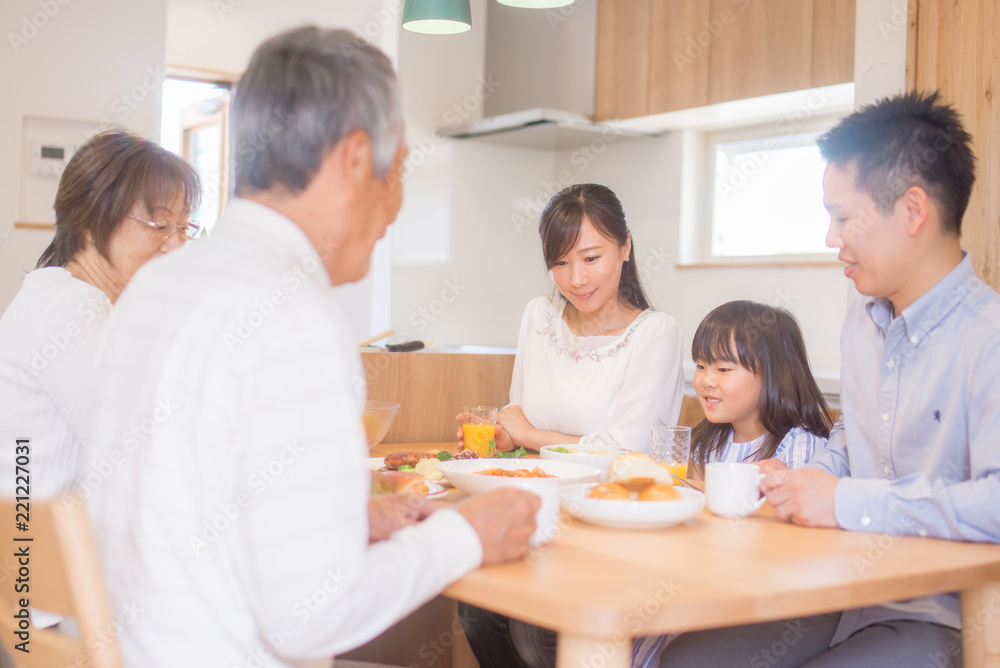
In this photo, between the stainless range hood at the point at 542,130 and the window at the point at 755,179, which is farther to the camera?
the stainless range hood at the point at 542,130

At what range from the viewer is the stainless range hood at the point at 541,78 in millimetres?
3844

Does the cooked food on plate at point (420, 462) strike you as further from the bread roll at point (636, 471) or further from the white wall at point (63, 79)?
the white wall at point (63, 79)

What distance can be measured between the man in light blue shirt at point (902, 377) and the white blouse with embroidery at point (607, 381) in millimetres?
676

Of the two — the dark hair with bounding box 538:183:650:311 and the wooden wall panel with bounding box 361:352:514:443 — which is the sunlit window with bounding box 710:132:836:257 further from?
the wooden wall panel with bounding box 361:352:514:443

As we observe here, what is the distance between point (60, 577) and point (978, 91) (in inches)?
75.9

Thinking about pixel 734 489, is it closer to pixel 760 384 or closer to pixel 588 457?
pixel 588 457

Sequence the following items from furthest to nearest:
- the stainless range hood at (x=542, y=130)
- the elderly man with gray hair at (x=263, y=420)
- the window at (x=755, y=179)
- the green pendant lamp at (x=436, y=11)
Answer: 1. the stainless range hood at (x=542, y=130)
2. the window at (x=755, y=179)
3. the green pendant lamp at (x=436, y=11)
4. the elderly man with gray hair at (x=263, y=420)

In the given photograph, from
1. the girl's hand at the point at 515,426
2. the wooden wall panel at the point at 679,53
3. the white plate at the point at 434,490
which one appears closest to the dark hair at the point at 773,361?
the girl's hand at the point at 515,426

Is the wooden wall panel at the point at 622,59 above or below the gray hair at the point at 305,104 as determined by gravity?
above

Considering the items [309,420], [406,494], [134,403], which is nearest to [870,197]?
[406,494]

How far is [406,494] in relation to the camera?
1196mm

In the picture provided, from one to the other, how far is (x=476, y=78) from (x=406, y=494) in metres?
3.50

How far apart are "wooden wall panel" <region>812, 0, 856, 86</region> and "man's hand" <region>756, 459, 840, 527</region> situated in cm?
212

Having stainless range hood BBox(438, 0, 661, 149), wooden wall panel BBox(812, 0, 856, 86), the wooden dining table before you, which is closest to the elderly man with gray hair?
the wooden dining table
